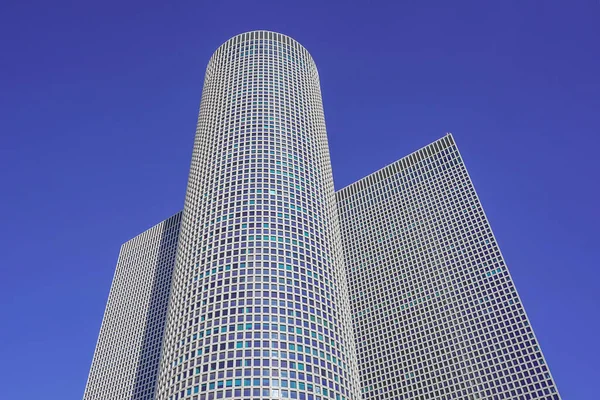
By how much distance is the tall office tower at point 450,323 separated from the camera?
502ft

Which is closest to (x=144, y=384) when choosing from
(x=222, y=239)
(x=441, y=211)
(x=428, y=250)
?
(x=222, y=239)

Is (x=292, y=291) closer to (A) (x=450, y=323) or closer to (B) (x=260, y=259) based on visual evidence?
(B) (x=260, y=259)

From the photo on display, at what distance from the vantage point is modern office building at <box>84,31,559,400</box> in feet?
Result: 342

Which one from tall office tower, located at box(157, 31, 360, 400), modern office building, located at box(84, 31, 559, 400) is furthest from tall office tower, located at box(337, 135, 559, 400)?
tall office tower, located at box(157, 31, 360, 400)

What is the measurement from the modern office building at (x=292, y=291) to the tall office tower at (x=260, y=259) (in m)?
0.32

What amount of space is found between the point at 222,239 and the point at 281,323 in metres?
27.2

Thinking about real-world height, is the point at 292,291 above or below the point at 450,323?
below

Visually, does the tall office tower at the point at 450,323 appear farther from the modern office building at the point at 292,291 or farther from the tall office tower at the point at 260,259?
the tall office tower at the point at 260,259

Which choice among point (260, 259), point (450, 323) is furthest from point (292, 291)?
point (450, 323)

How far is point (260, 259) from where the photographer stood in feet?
387

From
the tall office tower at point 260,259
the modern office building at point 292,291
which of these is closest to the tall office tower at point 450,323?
the modern office building at point 292,291

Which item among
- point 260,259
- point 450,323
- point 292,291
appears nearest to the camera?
point 292,291

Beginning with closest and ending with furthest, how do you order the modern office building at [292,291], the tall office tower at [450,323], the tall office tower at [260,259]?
the tall office tower at [260,259] → the modern office building at [292,291] → the tall office tower at [450,323]

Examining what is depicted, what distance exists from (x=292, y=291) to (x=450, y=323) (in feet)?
259
